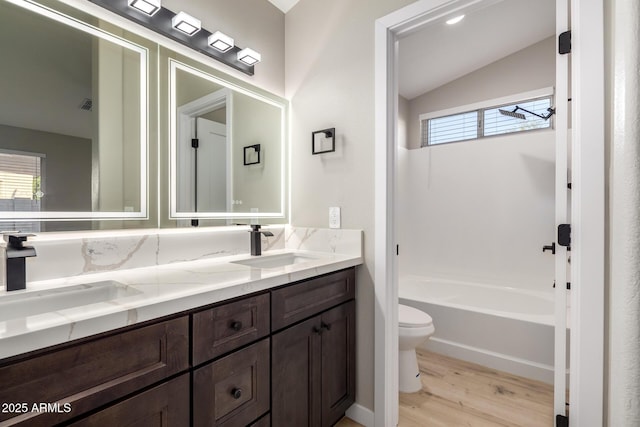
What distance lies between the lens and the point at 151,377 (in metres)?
0.84

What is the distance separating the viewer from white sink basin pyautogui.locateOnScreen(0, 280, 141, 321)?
0.96 m

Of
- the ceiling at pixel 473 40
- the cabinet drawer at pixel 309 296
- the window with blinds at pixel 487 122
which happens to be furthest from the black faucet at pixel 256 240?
the window with blinds at pixel 487 122

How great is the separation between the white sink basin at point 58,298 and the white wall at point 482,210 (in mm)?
3085

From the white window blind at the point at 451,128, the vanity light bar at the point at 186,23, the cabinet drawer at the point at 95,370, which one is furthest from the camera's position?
the white window blind at the point at 451,128

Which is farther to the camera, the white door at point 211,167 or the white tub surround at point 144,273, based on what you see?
the white door at point 211,167

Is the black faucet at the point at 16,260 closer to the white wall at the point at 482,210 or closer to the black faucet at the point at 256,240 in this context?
the black faucet at the point at 256,240

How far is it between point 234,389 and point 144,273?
24.0 inches

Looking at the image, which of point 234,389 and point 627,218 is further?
point 234,389

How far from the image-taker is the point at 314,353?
1.41 meters

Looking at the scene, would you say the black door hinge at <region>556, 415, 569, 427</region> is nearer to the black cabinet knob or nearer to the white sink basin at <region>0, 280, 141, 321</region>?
the black cabinet knob

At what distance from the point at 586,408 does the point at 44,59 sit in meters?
2.42

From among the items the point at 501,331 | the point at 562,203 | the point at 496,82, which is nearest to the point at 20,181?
the point at 562,203

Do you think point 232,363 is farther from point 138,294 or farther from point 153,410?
point 138,294

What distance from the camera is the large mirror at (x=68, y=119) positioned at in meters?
1.10
